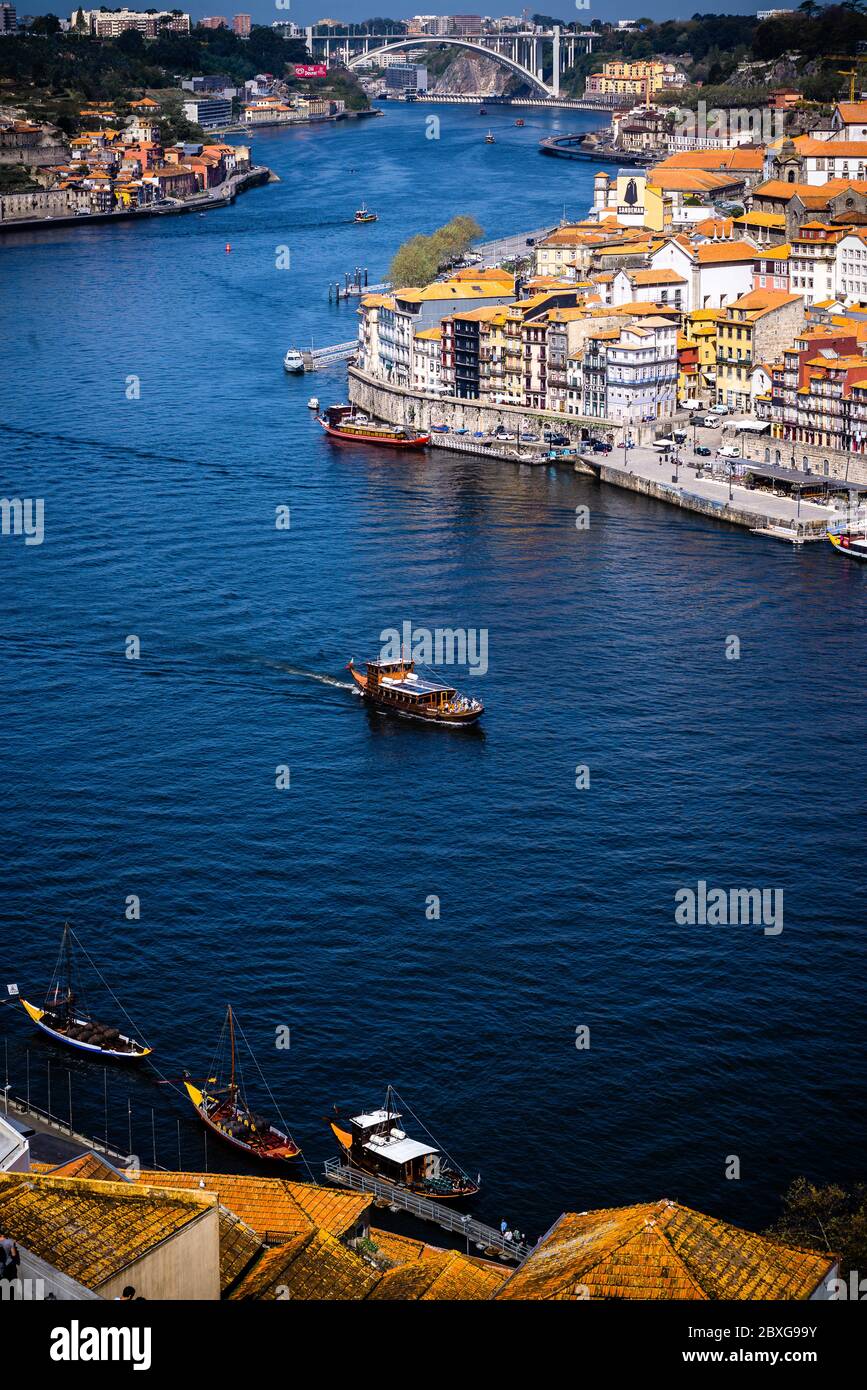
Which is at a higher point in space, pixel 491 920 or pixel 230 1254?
pixel 230 1254

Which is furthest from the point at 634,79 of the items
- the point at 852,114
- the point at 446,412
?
the point at 446,412

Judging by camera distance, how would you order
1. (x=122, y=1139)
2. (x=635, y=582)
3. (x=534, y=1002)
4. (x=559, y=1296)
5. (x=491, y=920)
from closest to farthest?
1. (x=559, y=1296)
2. (x=122, y=1139)
3. (x=534, y=1002)
4. (x=491, y=920)
5. (x=635, y=582)

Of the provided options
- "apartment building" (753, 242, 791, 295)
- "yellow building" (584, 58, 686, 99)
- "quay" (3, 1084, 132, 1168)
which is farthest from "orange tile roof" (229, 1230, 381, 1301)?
"yellow building" (584, 58, 686, 99)

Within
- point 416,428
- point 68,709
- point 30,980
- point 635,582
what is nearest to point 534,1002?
point 30,980

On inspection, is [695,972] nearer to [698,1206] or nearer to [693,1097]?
[693,1097]

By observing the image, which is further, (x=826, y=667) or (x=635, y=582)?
(x=635, y=582)

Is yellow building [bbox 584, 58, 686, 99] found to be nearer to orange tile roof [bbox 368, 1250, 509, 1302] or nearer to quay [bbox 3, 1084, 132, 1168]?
quay [bbox 3, 1084, 132, 1168]
